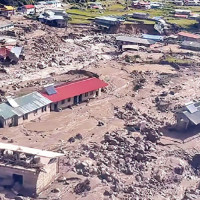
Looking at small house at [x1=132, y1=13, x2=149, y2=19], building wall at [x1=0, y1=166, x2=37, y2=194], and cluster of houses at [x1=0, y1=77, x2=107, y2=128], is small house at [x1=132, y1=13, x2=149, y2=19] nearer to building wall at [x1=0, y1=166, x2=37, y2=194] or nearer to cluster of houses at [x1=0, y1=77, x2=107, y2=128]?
cluster of houses at [x1=0, y1=77, x2=107, y2=128]

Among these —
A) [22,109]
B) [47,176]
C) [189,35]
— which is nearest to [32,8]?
[189,35]

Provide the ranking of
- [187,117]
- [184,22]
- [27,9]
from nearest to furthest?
[187,117] < [27,9] < [184,22]

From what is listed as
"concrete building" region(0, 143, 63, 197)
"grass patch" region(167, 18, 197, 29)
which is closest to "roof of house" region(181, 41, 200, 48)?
"grass patch" region(167, 18, 197, 29)

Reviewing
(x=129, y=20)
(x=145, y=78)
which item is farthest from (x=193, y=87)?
(x=129, y=20)

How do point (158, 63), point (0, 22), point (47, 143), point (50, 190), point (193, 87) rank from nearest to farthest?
1. point (50, 190)
2. point (47, 143)
3. point (193, 87)
4. point (158, 63)
5. point (0, 22)

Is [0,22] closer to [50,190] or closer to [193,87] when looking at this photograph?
[193,87]

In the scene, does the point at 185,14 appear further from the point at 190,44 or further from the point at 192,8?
the point at 190,44

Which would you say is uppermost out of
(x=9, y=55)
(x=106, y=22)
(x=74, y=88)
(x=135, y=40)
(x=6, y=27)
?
(x=6, y=27)
